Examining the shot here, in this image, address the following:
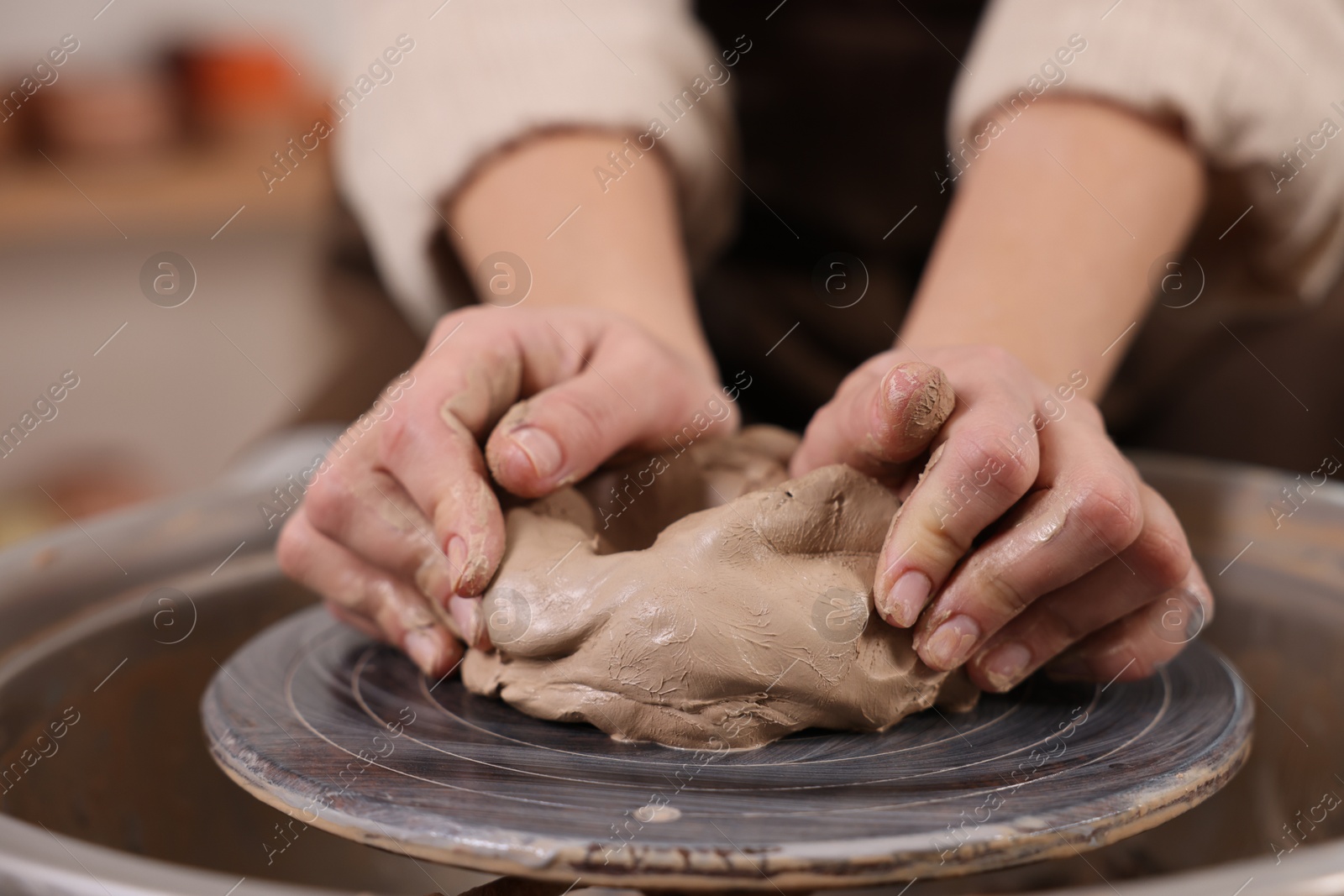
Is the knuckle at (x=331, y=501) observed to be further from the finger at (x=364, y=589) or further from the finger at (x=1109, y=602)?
the finger at (x=1109, y=602)

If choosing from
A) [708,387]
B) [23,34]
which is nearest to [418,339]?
[708,387]

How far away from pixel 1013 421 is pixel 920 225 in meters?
0.80

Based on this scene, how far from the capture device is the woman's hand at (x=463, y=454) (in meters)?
0.58

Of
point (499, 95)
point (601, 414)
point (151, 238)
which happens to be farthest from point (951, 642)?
point (151, 238)

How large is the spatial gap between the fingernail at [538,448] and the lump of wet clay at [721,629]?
4 cm

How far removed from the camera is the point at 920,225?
129cm

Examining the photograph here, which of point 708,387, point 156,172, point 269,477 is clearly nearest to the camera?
point 708,387

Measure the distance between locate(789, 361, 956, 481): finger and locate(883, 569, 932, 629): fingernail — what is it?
0.07 m

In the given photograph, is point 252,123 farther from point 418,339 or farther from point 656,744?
point 656,744

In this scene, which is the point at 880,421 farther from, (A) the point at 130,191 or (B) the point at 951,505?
(A) the point at 130,191

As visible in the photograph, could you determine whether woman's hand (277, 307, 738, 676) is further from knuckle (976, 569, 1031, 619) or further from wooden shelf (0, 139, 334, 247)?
wooden shelf (0, 139, 334, 247)

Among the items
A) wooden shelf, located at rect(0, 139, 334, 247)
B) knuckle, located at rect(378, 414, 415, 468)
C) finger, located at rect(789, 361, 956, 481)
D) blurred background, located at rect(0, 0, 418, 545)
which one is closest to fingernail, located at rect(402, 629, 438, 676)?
knuckle, located at rect(378, 414, 415, 468)

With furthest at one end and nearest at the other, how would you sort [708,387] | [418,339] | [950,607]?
[418,339] → [708,387] → [950,607]

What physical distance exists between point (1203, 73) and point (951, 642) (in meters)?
0.56
